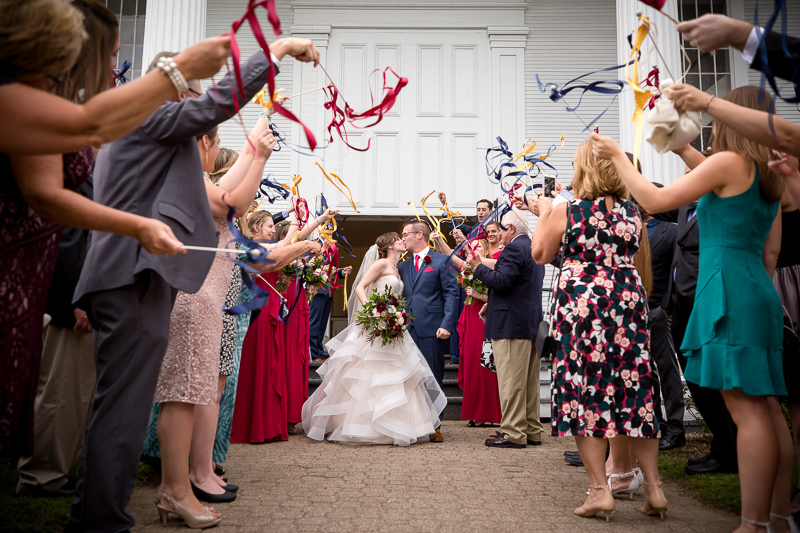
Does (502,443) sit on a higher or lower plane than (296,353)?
lower

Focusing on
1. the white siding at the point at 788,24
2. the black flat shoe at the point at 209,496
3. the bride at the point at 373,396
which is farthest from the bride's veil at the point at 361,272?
the white siding at the point at 788,24

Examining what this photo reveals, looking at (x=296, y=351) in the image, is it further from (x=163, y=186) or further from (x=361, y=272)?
(x=163, y=186)

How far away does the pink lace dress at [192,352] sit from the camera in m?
2.60

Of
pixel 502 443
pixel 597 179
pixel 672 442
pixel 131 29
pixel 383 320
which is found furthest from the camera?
pixel 131 29

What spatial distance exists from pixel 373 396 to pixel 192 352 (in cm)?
284

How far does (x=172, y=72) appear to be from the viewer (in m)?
1.65

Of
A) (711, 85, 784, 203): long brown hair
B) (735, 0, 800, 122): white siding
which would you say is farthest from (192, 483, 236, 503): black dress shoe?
(735, 0, 800, 122): white siding

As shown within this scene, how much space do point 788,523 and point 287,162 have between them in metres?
9.40

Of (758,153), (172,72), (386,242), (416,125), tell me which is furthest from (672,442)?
(416,125)

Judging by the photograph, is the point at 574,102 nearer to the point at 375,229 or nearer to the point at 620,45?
the point at 620,45

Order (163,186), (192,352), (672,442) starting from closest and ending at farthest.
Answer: (163,186) → (192,352) → (672,442)

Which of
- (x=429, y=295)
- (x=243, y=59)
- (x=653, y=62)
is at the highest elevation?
(x=243, y=59)

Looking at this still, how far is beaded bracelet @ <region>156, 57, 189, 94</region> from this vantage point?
1.63 m

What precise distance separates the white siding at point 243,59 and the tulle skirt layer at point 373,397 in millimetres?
5439
